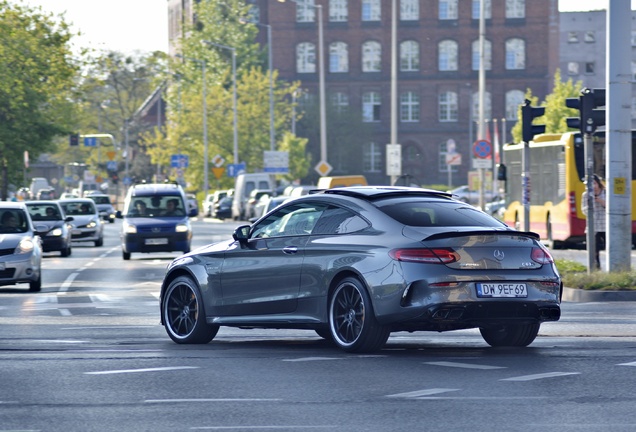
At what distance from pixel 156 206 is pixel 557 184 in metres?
10.5

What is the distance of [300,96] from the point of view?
389 ft

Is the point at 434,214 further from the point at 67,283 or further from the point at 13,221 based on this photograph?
the point at 67,283

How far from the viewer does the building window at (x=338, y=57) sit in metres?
121

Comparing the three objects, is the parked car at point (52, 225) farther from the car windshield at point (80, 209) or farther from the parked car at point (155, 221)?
the car windshield at point (80, 209)

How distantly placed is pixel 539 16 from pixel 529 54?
296cm

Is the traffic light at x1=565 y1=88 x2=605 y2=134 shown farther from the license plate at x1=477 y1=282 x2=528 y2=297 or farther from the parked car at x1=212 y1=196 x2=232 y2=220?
the parked car at x1=212 y1=196 x2=232 y2=220

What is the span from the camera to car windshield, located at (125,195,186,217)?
1519 inches

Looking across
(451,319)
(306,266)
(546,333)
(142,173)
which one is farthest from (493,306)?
(142,173)

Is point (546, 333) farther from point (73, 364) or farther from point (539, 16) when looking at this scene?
point (539, 16)

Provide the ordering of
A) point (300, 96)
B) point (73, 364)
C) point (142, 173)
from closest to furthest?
point (73, 364), point (300, 96), point (142, 173)

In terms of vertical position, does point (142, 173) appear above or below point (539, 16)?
below

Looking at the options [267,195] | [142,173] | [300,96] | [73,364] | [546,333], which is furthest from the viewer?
[142,173]

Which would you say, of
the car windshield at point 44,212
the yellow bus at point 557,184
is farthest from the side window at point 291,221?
the car windshield at point 44,212

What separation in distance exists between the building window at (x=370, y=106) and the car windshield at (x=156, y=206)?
8328cm
